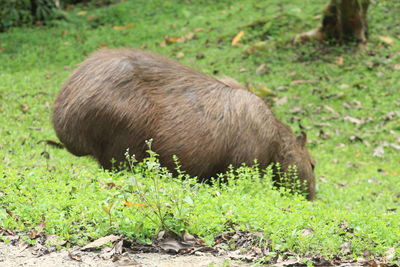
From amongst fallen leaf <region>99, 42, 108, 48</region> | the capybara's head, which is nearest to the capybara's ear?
the capybara's head

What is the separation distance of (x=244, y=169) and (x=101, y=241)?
2174mm

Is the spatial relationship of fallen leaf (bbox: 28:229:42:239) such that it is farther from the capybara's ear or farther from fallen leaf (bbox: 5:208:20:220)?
the capybara's ear

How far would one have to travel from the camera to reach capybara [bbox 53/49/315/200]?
613 cm

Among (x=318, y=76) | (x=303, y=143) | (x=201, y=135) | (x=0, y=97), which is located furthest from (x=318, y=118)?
(x=0, y=97)

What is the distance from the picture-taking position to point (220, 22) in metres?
13.8

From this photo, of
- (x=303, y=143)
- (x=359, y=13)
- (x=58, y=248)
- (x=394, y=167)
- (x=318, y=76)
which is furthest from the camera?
(x=359, y=13)

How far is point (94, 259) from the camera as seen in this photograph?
11.7 feet

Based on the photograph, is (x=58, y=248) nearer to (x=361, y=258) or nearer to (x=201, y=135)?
(x=361, y=258)

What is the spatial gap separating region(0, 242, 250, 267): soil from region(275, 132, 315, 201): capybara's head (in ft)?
11.0

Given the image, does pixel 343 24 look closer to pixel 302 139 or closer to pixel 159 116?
pixel 302 139

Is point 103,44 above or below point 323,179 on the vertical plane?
above

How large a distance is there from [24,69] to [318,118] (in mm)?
5321

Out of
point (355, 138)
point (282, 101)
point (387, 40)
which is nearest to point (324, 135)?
point (355, 138)

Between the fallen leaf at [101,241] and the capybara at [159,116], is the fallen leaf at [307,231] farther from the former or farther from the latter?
the capybara at [159,116]
